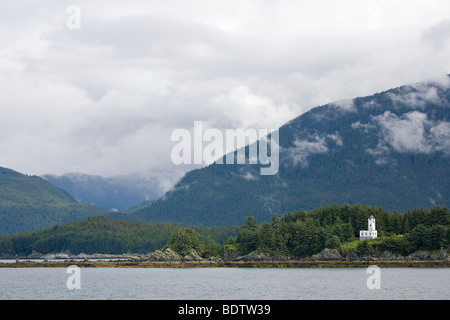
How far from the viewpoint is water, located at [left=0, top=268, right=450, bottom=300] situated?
105438mm

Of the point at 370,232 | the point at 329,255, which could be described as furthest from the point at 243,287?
the point at 370,232

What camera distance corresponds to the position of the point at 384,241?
185500 millimetres

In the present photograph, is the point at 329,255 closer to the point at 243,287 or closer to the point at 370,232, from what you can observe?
the point at 370,232

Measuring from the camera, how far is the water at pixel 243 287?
346 ft

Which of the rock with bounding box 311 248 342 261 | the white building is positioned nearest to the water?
the rock with bounding box 311 248 342 261

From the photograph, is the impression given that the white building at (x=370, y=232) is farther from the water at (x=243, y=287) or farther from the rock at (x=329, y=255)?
the water at (x=243, y=287)

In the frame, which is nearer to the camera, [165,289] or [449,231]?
[165,289]

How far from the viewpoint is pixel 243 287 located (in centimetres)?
12169
